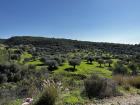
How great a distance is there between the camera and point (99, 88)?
13344 millimetres

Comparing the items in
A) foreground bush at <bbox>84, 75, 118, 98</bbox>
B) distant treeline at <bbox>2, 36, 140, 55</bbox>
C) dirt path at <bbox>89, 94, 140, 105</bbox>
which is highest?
foreground bush at <bbox>84, 75, 118, 98</bbox>

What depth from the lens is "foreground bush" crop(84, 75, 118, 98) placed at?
43.2 feet

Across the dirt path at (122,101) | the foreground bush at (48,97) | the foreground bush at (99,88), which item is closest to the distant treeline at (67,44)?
the foreground bush at (99,88)

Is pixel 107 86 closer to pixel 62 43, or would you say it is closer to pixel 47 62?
pixel 47 62

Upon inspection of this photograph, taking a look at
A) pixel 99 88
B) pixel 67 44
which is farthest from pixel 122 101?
pixel 67 44

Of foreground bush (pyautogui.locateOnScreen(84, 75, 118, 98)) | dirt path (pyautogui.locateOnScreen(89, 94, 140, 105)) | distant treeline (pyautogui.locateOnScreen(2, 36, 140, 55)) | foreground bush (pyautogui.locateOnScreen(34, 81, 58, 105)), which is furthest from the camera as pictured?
distant treeline (pyautogui.locateOnScreen(2, 36, 140, 55))

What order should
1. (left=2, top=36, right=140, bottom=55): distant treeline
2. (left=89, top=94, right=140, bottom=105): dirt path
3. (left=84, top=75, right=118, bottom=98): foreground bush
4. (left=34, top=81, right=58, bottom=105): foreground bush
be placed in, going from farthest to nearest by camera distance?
(left=2, top=36, right=140, bottom=55): distant treeline → (left=84, top=75, right=118, bottom=98): foreground bush → (left=89, top=94, right=140, bottom=105): dirt path → (left=34, top=81, right=58, bottom=105): foreground bush

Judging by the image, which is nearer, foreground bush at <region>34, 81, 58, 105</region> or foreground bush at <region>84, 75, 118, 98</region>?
foreground bush at <region>34, 81, 58, 105</region>

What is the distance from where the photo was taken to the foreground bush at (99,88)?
13.2 metres

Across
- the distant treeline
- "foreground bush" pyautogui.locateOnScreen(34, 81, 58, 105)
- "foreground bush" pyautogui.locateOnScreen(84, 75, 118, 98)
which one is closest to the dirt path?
"foreground bush" pyautogui.locateOnScreen(84, 75, 118, 98)

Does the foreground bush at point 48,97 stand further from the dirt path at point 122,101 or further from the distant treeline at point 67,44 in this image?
the distant treeline at point 67,44

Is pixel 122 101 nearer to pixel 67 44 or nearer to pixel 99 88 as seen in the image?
pixel 99 88

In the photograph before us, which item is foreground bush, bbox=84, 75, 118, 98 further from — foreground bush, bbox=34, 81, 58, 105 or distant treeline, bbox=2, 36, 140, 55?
distant treeline, bbox=2, 36, 140, 55

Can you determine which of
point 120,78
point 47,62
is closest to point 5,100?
point 120,78
